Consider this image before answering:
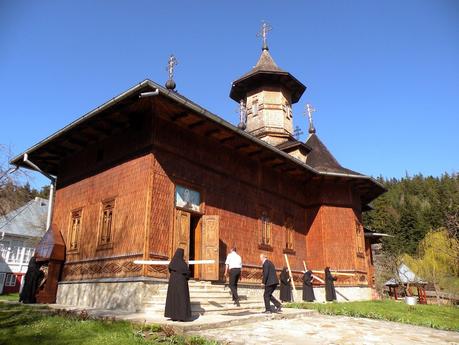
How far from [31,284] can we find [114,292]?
335 cm

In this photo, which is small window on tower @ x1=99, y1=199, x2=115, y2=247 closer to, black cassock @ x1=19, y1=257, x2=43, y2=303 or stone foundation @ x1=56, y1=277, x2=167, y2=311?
stone foundation @ x1=56, y1=277, x2=167, y2=311

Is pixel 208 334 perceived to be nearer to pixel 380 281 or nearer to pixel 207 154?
pixel 207 154

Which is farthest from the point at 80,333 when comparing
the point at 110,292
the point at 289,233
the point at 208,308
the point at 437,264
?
the point at 437,264

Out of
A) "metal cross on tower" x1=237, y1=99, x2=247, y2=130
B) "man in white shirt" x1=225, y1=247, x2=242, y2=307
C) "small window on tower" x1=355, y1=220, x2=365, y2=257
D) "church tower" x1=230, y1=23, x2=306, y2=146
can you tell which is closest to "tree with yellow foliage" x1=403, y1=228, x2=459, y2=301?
"small window on tower" x1=355, y1=220, x2=365, y2=257

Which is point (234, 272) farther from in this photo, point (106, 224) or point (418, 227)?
point (418, 227)

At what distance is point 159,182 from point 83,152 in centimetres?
445

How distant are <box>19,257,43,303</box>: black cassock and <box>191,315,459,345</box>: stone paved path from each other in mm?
7489

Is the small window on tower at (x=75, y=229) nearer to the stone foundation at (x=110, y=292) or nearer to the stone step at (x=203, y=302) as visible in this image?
the stone foundation at (x=110, y=292)

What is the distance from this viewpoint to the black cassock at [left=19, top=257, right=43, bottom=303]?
11.8 meters

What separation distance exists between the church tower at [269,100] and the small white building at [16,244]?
71.3 feet

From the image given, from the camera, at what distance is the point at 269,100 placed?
21375 mm

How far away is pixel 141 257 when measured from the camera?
10203 mm

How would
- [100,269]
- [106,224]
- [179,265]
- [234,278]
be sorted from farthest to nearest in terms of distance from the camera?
[106,224] < [100,269] < [234,278] < [179,265]

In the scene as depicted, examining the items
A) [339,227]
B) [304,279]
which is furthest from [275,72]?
[304,279]
